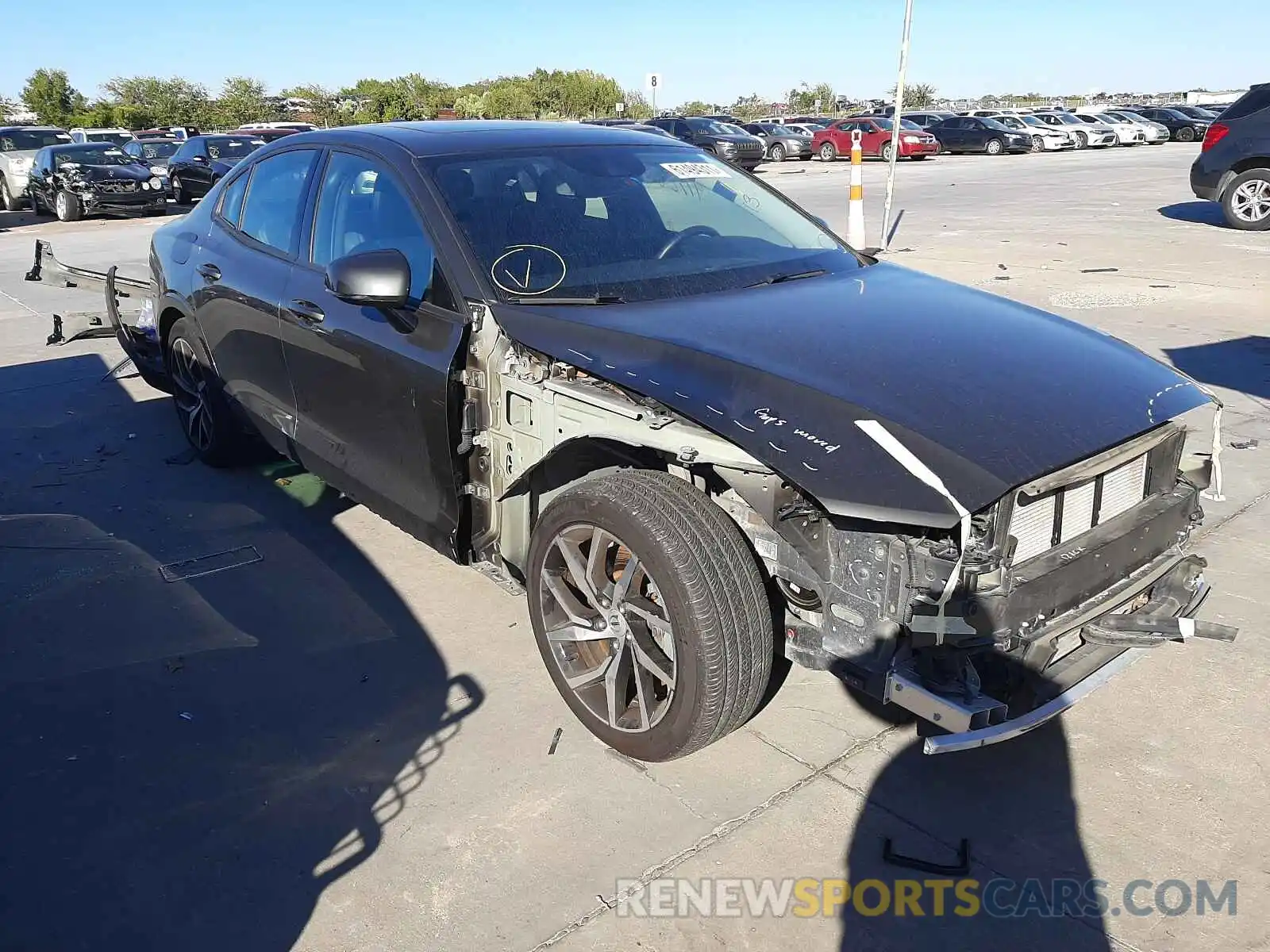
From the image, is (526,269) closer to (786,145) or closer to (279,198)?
(279,198)

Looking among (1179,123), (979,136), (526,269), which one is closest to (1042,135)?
(979,136)

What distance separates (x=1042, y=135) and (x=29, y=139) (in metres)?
30.9

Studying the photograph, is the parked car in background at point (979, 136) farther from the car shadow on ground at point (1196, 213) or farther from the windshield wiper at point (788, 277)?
the windshield wiper at point (788, 277)

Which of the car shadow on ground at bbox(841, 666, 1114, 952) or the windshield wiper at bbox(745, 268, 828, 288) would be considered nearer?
the car shadow on ground at bbox(841, 666, 1114, 952)

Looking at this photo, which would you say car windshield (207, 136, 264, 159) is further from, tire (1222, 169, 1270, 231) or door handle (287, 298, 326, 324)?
door handle (287, 298, 326, 324)

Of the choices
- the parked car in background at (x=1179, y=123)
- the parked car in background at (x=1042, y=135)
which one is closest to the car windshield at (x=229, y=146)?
the parked car in background at (x=1042, y=135)

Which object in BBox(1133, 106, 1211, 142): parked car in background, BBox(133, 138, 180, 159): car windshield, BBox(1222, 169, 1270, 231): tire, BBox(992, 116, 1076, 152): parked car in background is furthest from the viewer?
BBox(1133, 106, 1211, 142): parked car in background

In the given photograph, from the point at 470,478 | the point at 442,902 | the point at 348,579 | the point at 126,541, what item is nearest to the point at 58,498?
the point at 126,541

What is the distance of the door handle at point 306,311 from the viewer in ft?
12.7

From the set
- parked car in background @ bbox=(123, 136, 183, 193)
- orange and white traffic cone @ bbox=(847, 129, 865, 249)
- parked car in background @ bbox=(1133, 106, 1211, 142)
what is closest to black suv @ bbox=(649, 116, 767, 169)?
parked car in background @ bbox=(123, 136, 183, 193)

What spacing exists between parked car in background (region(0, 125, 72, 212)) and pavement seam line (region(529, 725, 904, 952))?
878 inches

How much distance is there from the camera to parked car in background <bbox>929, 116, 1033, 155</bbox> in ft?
116

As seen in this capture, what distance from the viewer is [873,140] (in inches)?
1326

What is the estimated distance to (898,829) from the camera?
2758 millimetres
